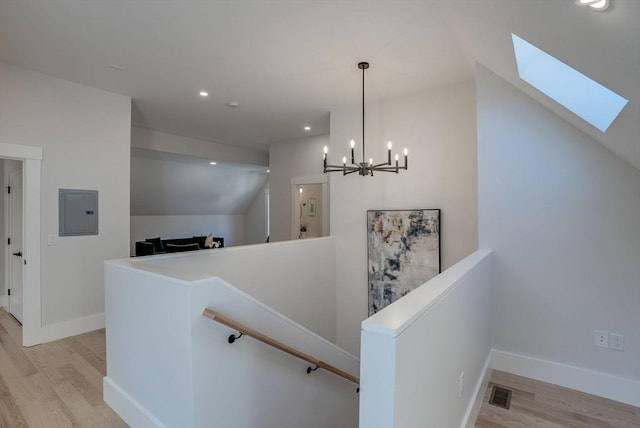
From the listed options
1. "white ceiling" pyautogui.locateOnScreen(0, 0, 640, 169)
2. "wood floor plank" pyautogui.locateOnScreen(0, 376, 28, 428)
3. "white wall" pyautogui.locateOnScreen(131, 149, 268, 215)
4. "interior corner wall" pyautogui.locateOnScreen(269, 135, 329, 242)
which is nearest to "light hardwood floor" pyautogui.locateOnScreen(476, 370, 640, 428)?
"white ceiling" pyautogui.locateOnScreen(0, 0, 640, 169)

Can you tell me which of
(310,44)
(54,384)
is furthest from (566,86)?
(54,384)

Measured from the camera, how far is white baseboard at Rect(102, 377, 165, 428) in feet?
6.93

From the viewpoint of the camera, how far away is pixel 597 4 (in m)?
1.32

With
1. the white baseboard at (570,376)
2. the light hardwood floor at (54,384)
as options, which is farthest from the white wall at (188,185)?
the white baseboard at (570,376)

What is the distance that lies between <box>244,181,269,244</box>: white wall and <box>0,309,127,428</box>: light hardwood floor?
23.3ft

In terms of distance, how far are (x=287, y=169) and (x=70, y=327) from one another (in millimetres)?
4705

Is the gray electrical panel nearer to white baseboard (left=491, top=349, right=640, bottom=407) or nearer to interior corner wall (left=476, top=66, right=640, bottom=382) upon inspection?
interior corner wall (left=476, top=66, right=640, bottom=382)

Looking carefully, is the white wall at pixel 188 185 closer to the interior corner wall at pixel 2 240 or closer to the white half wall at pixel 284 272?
the interior corner wall at pixel 2 240

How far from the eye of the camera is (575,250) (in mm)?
2773

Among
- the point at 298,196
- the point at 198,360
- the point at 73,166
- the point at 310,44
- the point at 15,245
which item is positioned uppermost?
the point at 310,44

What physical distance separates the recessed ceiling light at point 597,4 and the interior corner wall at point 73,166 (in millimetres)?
4947

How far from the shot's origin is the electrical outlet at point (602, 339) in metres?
2.65

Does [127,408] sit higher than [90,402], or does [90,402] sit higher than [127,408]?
[127,408]

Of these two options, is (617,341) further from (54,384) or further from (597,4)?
(54,384)
